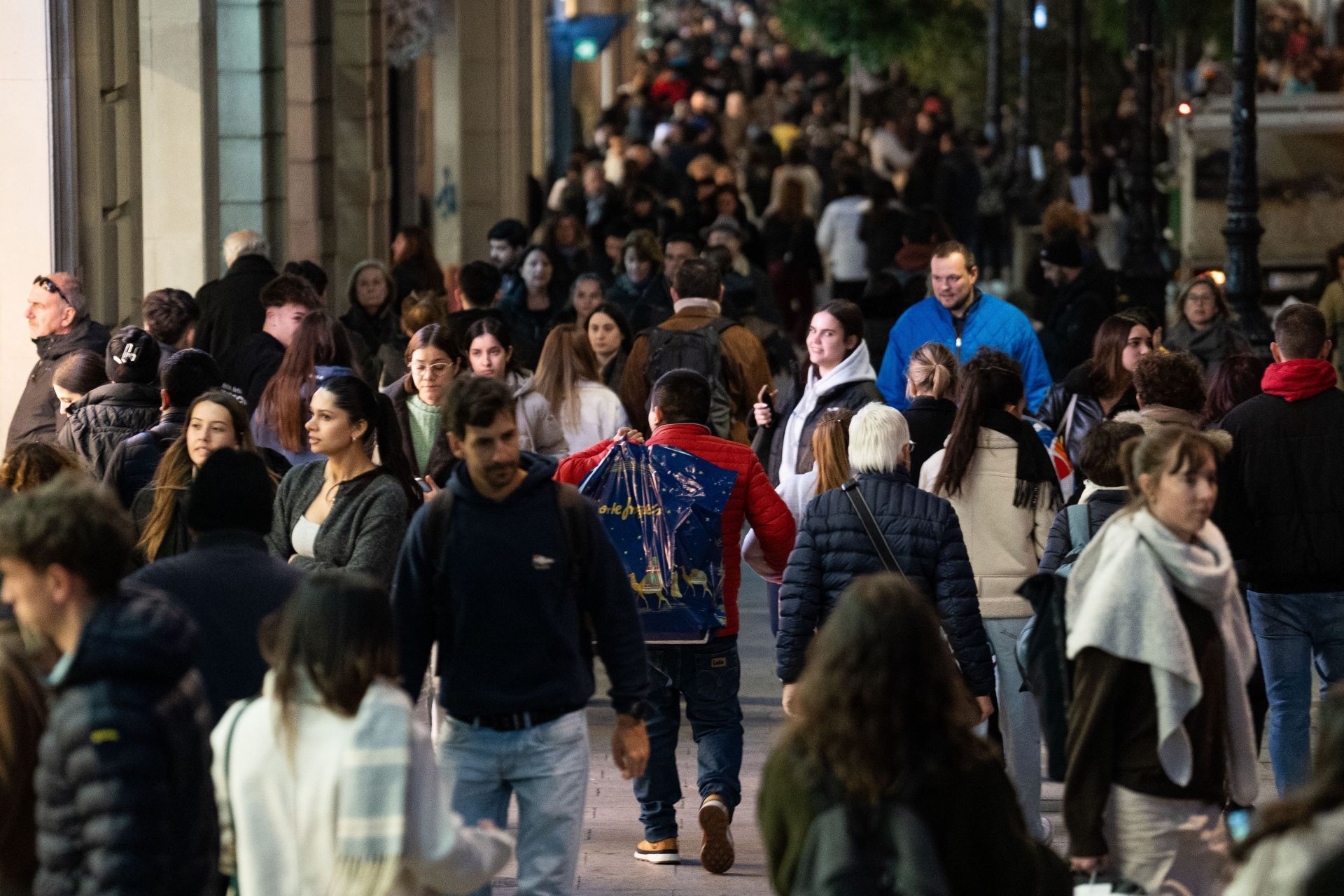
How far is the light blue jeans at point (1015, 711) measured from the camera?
7.73 metres

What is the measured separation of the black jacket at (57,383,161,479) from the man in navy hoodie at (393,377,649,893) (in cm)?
285

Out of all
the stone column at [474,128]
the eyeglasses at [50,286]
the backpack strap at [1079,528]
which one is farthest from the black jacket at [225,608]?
the stone column at [474,128]

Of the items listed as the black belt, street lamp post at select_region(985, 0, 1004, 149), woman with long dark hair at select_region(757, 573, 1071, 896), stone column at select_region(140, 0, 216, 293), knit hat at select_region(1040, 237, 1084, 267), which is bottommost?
the black belt

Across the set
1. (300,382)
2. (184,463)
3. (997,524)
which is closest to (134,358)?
(300,382)

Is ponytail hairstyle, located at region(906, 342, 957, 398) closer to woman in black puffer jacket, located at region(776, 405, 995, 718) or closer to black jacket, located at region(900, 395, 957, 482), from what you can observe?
black jacket, located at region(900, 395, 957, 482)

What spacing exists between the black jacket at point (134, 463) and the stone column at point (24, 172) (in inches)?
163

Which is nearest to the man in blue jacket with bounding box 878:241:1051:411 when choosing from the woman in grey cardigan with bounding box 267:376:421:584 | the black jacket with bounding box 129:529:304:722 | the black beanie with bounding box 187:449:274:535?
the woman in grey cardigan with bounding box 267:376:421:584

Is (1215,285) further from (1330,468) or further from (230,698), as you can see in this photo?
(230,698)

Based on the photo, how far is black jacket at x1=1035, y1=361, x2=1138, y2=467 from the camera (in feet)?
31.5

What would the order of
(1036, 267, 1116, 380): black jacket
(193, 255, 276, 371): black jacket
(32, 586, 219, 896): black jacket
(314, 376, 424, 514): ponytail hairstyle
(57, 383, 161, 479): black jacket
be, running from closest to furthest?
1. (32, 586, 219, 896): black jacket
2. (314, 376, 424, 514): ponytail hairstyle
3. (57, 383, 161, 479): black jacket
4. (193, 255, 276, 371): black jacket
5. (1036, 267, 1116, 380): black jacket

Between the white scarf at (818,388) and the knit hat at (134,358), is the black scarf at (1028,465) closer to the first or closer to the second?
the white scarf at (818,388)

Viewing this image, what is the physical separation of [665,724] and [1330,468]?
2423mm

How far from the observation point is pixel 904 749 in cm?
406

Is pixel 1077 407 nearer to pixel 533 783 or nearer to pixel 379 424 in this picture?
pixel 379 424
